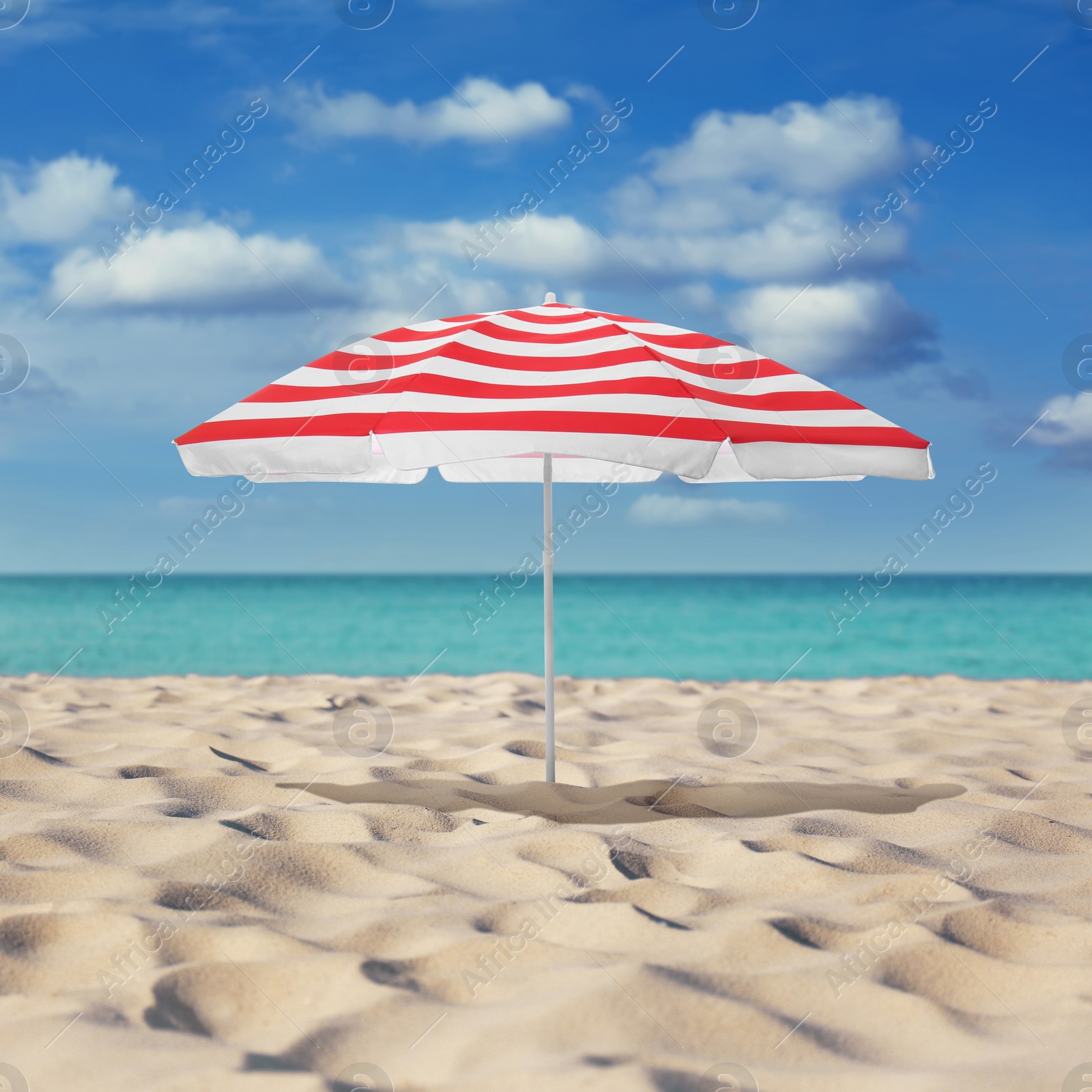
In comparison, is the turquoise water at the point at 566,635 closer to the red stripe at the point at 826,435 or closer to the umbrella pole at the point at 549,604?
the umbrella pole at the point at 549,604

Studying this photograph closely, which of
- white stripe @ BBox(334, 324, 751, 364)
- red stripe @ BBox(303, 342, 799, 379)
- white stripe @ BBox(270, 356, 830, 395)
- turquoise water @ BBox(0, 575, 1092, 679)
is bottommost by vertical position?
turquoise water @ BBox(0, 575, 1092, 679)

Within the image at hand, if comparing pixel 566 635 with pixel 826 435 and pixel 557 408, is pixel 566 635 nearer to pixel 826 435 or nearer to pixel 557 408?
pixel 826 435

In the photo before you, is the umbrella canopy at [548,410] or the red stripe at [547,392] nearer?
the umbrella canopy at [548,410]

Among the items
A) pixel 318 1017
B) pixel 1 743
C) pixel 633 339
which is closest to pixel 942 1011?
pixel 318 1017

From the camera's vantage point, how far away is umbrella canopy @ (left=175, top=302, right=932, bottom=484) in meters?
2.55

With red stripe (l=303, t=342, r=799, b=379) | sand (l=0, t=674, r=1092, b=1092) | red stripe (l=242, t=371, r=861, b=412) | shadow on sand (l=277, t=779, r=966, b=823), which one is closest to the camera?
sand (l=0, t=674, r=1092, b=1092)

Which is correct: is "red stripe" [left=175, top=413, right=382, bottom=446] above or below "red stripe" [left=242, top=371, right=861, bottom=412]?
below

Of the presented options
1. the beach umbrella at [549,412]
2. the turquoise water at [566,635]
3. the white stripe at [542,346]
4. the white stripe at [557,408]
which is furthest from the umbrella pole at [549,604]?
the turquoise water at [566,635]

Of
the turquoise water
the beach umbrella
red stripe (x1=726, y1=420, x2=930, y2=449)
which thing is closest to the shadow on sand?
the beach umbrella

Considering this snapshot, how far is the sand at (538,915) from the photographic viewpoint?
1.65 meters

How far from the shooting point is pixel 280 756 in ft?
13.3

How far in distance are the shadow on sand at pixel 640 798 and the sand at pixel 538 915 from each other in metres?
0.02

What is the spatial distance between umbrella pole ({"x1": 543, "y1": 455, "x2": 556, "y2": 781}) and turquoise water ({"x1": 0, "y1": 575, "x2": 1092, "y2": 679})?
9112 mm

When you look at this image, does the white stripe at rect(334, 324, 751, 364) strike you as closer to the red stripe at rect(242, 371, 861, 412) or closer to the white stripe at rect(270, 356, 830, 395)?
the white stripe at rect(270, 356, 830, 395)
